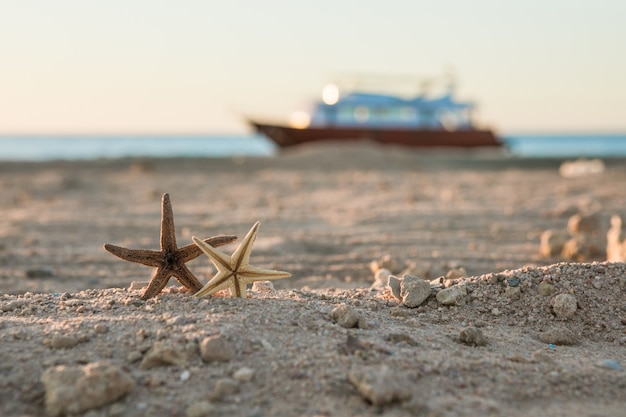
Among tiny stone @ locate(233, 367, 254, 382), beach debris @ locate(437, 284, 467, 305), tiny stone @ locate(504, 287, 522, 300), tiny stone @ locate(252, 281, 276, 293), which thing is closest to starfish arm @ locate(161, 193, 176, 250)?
tiny stone @ locate(252, 281, 276, 293)

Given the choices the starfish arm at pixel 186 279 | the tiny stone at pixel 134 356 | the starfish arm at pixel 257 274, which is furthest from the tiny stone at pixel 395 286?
the tiny stone at pixel 134 356

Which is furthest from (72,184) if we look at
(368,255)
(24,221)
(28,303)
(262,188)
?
(28,303)

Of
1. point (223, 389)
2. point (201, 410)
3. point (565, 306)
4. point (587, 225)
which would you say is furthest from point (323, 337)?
point (587, 225)

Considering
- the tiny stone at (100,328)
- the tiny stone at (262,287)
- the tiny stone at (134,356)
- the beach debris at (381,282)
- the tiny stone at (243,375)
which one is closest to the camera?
the tiny stone at (243,375)

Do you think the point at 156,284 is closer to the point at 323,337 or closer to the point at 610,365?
the point at 323,337

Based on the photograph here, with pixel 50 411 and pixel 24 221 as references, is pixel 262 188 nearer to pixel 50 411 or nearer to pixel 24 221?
pixel 24 221

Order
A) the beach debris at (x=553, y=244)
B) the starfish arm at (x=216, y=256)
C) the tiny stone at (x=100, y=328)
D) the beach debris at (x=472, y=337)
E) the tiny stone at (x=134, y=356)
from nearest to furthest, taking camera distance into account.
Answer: the tiny stone at (x=134, y=356) → the tiny stone at (x=100, y=328) → the beach debris at (x=472, y=337) → the starfish arm at (x=216, y=256) → the beach debris at (x=553, y=244)

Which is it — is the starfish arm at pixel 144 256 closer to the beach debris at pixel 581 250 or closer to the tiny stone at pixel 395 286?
the tiny stone at pixel 395 286
